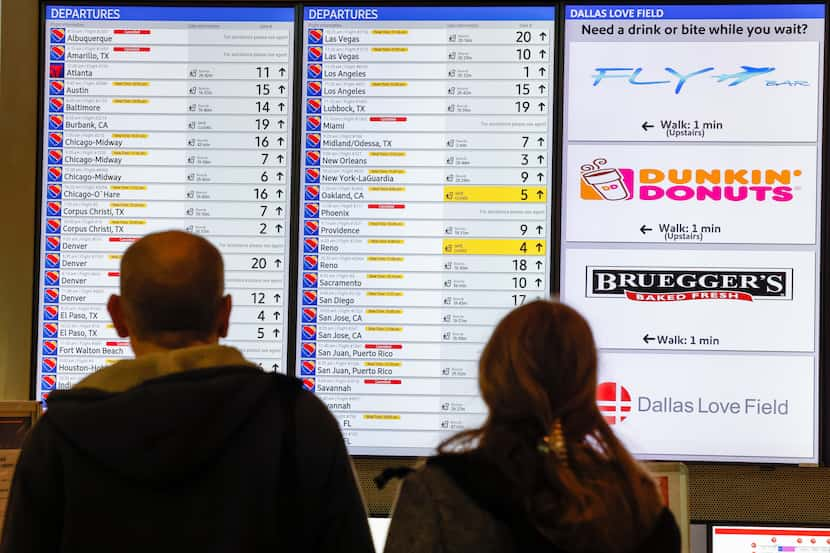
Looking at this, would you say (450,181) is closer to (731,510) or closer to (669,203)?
(669,203)

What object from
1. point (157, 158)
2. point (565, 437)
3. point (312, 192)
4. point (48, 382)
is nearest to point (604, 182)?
point (312, 192)

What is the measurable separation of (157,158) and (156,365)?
1.69 metres

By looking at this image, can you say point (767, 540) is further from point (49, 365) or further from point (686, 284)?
point (49, 365)

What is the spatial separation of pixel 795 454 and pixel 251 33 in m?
2.28

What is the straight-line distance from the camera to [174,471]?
4.79 ft

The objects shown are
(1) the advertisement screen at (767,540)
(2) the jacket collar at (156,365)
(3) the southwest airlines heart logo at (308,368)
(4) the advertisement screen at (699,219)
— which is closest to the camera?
(2) the jacket collar at (156,365)

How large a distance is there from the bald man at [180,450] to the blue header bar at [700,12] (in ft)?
6.18

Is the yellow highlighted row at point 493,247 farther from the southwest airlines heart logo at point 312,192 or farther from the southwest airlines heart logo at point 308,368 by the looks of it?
the southwest airlines heart logo at point 308,368

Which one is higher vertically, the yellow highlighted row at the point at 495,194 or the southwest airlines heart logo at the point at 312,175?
the southwest airlines heart logo at the point at 312,175

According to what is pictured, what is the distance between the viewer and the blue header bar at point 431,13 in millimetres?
3010

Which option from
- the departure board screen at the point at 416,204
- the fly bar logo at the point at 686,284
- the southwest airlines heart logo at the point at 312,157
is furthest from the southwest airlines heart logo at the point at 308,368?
the fly bar logo at the point at 686,284

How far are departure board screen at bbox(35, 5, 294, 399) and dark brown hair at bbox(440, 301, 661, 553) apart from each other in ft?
5.38

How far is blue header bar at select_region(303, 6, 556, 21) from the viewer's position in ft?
9.87

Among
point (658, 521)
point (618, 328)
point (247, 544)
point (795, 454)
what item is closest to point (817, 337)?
point (795, 454)
